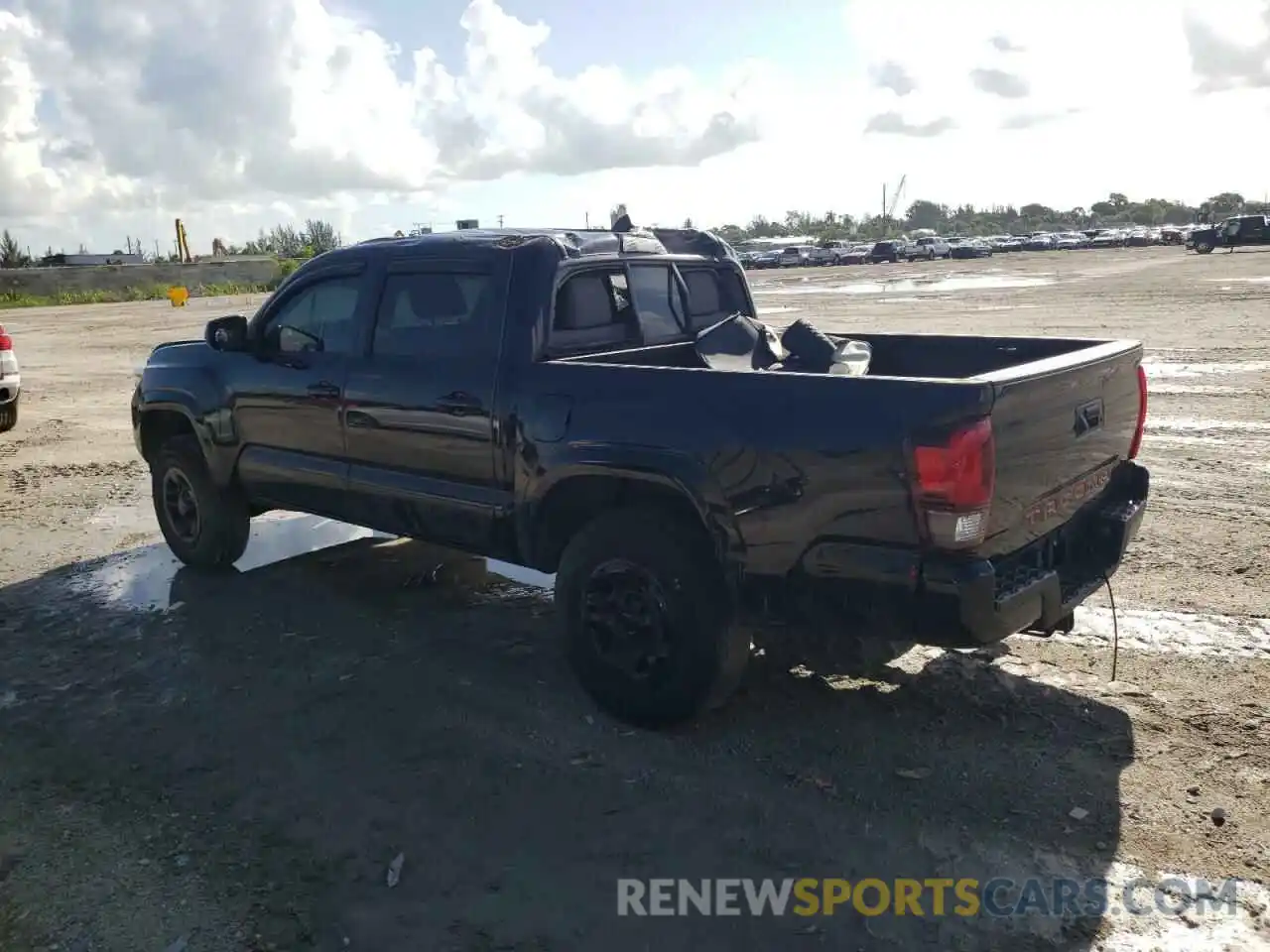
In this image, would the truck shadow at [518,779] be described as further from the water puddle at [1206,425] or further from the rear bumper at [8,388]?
the water puddle at [1206,425]

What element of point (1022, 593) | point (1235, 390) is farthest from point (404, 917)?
point (1235, 390)

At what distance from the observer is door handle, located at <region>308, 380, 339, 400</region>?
5430 mm

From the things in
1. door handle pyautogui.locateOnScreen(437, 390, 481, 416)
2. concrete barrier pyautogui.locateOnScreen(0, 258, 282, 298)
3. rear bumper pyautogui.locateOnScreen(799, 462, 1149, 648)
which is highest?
concrete barrier pyautogui.locateOnScreen(0, 258, 282, 298)

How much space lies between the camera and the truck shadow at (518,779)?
3191mm

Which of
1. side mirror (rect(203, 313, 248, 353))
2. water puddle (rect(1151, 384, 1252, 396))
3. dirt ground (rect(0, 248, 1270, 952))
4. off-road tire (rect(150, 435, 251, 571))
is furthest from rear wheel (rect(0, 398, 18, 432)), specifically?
water puddle (rect(1151, 384, 1252, 396))

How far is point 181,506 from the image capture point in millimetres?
6594

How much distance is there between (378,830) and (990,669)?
2718 millimetres

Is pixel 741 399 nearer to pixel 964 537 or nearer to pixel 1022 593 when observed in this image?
pixel 964 537

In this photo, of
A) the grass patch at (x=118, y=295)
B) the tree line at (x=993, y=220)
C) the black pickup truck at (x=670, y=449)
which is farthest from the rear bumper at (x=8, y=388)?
the tree line at (x=993, y=220)

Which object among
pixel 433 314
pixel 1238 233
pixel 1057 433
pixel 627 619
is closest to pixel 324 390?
pixel 433 314

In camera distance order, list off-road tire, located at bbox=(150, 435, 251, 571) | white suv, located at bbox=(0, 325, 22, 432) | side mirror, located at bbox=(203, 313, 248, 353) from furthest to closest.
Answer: white suv, located at bbox=(0, 325, 22, 432), off-road tire, located at bbox=(150, 435, 251, 571), side mirror, located at bbox=(203, 313, 248, 353)

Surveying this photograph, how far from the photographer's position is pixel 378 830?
A: 364 cm

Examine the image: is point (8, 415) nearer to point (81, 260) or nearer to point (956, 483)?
point (956, 483)

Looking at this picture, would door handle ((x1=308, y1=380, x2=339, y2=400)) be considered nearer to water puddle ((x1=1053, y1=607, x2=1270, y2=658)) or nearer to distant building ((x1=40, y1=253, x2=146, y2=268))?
water puddle ((x1=1053, y1=607, x2=1270, y2=658))
